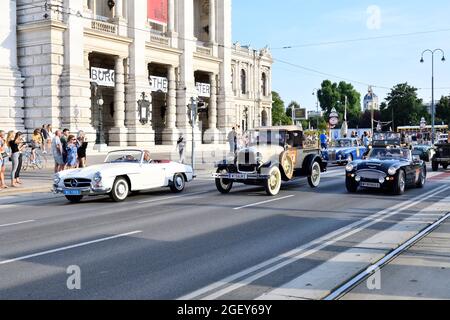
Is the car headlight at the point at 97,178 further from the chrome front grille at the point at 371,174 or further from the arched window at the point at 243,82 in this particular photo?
the arched window at the point at 243,82

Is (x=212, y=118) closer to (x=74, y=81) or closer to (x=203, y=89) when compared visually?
(x=203, y=89)

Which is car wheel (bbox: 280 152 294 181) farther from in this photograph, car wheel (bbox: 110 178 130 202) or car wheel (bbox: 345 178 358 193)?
car wheel (bbox: 110 178 130 202)

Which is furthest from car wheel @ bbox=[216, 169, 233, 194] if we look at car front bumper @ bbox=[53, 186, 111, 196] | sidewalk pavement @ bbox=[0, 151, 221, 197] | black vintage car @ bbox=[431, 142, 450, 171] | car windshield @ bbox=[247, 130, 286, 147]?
black vintage car @ bbox=[431, 142, 450, 171]

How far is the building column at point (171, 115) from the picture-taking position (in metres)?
41.5

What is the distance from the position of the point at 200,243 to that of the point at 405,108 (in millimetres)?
122070

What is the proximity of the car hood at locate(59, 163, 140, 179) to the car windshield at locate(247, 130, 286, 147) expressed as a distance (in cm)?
398

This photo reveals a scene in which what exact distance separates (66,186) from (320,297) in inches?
391

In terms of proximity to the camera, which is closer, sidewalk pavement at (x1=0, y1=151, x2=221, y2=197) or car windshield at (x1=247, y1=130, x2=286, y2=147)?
car windshield at (x1=247, y1=130, x2=286, y2=147)

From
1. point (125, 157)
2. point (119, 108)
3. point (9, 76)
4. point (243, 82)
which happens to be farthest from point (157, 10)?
point (243, 82)

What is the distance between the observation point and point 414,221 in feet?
33.7

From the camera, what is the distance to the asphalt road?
586 cm

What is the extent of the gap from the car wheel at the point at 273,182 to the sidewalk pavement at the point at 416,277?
684cm

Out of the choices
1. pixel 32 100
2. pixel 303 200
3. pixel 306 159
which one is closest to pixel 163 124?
pixel 32 100

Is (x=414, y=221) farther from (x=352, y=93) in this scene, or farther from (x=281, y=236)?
(x=352, y=93)
